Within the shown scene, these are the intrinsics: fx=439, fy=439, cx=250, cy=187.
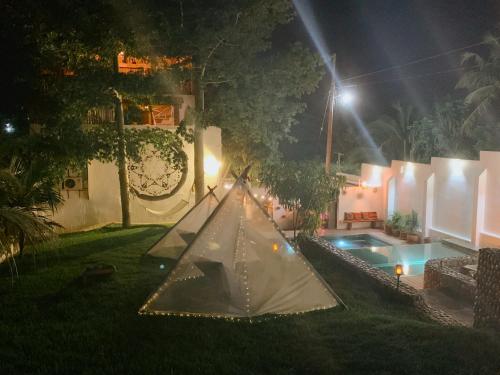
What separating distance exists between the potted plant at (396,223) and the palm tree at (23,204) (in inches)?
497

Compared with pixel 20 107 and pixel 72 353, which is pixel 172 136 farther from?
pixel 72 353

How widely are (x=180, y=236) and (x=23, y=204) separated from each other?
10.1 ft

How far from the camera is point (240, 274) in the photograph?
6188 millimetres

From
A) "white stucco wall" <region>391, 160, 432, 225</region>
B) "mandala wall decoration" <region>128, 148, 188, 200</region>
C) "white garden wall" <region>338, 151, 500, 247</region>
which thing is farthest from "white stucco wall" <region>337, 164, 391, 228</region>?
"mandala wall decoration" <region>128, 148, 188, 200</region>

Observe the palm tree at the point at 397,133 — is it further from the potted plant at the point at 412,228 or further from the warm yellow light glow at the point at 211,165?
the warm yellow light glow at the point at 211,165

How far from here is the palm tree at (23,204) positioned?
5.13m

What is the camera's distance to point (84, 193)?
1398 cm

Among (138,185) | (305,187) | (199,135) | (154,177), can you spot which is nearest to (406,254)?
(305,187)

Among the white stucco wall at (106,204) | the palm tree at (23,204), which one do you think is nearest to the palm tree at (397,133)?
the white stucco wall at (106,204)

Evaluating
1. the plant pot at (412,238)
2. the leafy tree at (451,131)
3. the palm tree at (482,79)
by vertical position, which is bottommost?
the plant pot at (412,238)

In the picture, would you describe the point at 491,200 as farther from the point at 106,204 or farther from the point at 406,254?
the point at 106,204

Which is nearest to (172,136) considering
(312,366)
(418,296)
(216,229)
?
(216,229)

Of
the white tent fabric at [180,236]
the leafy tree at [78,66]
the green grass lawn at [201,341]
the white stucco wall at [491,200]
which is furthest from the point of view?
the white stucco wall at [491,200]

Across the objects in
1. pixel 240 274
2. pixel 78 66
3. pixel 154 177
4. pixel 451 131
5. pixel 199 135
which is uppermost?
pixel 78 66
